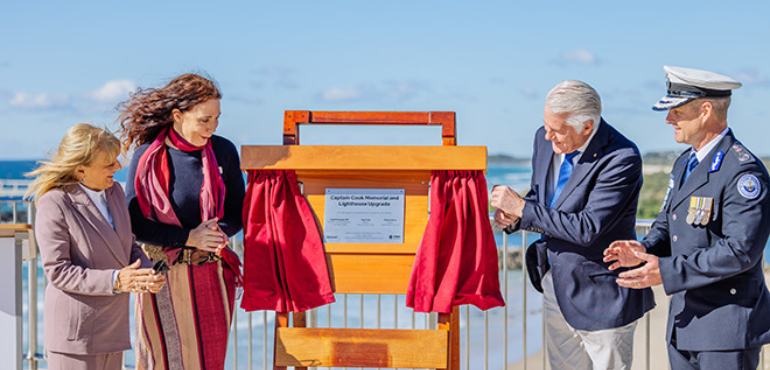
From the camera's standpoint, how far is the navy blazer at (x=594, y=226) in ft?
8.82

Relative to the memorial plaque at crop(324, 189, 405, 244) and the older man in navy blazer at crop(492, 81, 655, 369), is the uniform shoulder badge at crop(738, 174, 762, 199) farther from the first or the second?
the memorial plaque at crop(324, 189, 405, 244)

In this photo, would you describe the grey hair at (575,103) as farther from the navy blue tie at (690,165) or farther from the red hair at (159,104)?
the red hair at (159,104)

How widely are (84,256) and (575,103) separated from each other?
6.23 feet

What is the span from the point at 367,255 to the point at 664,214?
1170mm

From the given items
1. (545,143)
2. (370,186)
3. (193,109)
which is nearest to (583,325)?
(545,143)

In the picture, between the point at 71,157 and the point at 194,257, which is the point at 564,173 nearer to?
the point at 194,257

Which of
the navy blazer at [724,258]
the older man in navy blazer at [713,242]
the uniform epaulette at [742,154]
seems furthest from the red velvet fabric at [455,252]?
the uniform epaulette at [742,154]

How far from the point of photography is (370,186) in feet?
9.91

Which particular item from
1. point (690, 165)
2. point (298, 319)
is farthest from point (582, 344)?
point (298, 319)

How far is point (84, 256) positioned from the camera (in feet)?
8.82

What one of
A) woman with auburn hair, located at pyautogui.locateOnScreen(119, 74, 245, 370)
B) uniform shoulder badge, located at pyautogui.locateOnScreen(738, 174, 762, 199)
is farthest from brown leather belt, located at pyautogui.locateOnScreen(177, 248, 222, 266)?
uniform shoulder badge, located at pyautogui.locateOnScreen(738, 174, 762, 199)

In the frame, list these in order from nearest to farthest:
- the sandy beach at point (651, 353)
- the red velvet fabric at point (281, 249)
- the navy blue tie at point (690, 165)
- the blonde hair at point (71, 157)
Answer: the navy blue tie at point (690, 165) < the blonde hair at point (71, 157) < the red velvet fabric at point (281, 249) < the sandy beach at point (651, 353)

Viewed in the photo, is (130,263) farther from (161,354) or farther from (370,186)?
(370,186)

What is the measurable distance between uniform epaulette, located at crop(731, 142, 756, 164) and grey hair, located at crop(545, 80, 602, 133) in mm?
488
